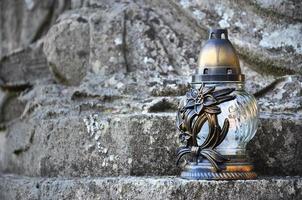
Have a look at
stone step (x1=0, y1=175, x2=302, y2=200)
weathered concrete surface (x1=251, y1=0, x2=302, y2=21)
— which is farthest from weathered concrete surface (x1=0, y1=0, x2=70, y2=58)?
stone step (x1=0, y1=175, x2=302, y2=200)

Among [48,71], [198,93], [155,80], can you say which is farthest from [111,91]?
[48,71]

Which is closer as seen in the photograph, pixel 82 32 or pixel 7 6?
pixel 82 32

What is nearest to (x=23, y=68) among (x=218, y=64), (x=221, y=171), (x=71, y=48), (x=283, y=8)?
(x=71, y=48)

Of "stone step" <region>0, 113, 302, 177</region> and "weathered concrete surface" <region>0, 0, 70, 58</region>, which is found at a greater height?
"weathered concrete surface" <region>0, 0, 70, 58</region>

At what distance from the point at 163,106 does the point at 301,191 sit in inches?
30.9

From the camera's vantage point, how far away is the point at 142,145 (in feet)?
12.6

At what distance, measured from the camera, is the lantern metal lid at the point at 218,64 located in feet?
11.8

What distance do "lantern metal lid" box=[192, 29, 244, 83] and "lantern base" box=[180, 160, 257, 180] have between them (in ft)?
1.10

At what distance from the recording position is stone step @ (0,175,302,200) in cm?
347

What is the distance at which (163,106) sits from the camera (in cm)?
404

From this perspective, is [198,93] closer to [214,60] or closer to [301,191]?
[214,60]

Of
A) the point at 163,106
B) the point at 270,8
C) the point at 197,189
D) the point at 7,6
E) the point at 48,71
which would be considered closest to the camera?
the point at 197,189

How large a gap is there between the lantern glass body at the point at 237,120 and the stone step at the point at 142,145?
26cm

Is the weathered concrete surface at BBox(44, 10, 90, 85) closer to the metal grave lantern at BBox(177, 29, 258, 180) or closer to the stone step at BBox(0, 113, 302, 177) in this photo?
the stone step at BBox(0, 113, 302, 177)
